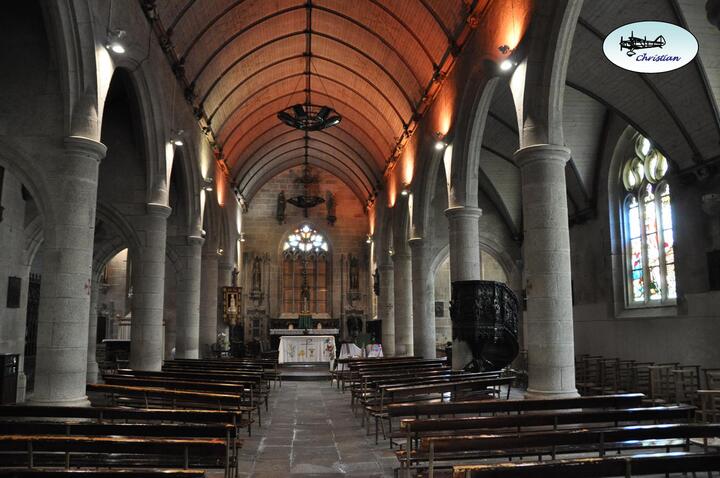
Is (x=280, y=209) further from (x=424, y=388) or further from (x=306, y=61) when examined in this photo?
(x=424, y=388)

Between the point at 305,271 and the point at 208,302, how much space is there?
11.5m

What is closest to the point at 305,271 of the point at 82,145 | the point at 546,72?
the point at 82,145

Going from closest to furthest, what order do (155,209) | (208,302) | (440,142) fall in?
(155,209), (440,142), (208,302)

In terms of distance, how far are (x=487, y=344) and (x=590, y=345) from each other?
24.1 feet

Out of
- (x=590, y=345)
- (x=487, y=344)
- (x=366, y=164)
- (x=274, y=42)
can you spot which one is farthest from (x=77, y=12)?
(x=366, y=164)

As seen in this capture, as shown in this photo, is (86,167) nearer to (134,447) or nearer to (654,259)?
(134,447)

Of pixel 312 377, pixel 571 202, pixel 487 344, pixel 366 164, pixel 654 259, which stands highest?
pixel 366 164

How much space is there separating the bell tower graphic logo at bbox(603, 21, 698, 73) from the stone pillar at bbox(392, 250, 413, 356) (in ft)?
43.3

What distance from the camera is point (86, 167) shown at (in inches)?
332

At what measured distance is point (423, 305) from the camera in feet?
55.5

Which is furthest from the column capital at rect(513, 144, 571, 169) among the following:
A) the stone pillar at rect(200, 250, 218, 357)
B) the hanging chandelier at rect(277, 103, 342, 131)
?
the stone pillar at rect(200, 250, 218, 357)

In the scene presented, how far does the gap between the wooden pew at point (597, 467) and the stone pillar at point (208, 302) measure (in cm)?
1802

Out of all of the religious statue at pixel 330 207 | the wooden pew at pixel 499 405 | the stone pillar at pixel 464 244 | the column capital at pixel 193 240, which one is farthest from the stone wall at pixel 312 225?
the wooden pew at pixel 499 405

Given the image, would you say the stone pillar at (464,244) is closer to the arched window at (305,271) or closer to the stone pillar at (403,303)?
the stone pillar at (403,303)
